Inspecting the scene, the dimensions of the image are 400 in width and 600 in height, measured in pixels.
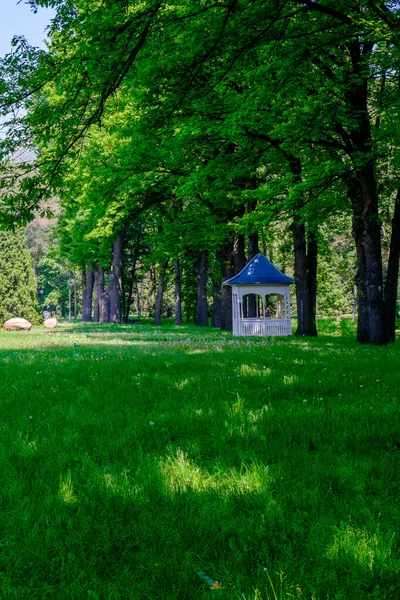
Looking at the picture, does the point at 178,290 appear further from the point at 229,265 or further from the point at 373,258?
the point at 373,258

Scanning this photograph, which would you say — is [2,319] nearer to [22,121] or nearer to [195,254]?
[195,254]

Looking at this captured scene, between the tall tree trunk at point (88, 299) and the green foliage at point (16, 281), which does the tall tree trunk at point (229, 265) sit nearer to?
the green foliage at point (16, 281)

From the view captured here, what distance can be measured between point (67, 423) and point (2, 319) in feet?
112

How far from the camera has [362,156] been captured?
43.1 ft

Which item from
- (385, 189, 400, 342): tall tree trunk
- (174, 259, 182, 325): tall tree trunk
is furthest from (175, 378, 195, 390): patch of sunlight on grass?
(174, 259, 182, 325): tall tree trunk

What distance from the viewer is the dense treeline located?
17.6 feet

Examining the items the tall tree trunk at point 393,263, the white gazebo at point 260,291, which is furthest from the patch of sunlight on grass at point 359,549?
the white gazebo at point 260,291

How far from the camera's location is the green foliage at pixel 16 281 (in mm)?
37469

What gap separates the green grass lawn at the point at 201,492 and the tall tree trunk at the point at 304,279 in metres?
12.8

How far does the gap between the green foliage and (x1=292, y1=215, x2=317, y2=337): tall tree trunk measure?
26.4m

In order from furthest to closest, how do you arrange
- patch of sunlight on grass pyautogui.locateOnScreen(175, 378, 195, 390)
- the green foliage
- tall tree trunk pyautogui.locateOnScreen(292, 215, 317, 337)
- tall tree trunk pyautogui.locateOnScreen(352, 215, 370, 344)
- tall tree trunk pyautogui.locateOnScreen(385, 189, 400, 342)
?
the green foliage → tall tree trunk pyautogui.locateOnScreen(292, 215, 317, 337) → tall tree trunk pyautogui.locateOnScreen(385, 189, 400, 342) → tall tree trunk pyautogui.locateOnScreen(352, 215, 370, 344) → patch of sunlight on grass pyautogui.locateOnScreen(175, 378, 195, 390)

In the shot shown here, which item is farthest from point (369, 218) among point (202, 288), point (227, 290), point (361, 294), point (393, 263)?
point (202, 288)

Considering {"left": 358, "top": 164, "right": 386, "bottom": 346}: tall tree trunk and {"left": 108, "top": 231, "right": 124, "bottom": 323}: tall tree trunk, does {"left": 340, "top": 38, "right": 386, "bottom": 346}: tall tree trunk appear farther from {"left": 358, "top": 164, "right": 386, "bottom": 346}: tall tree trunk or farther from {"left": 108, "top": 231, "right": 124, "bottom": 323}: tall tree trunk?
{"left": 108, "top": 231, "right": 124, "bottom": 323}: tall tree trunk

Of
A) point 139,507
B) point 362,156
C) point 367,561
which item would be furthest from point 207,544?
point 362,156
